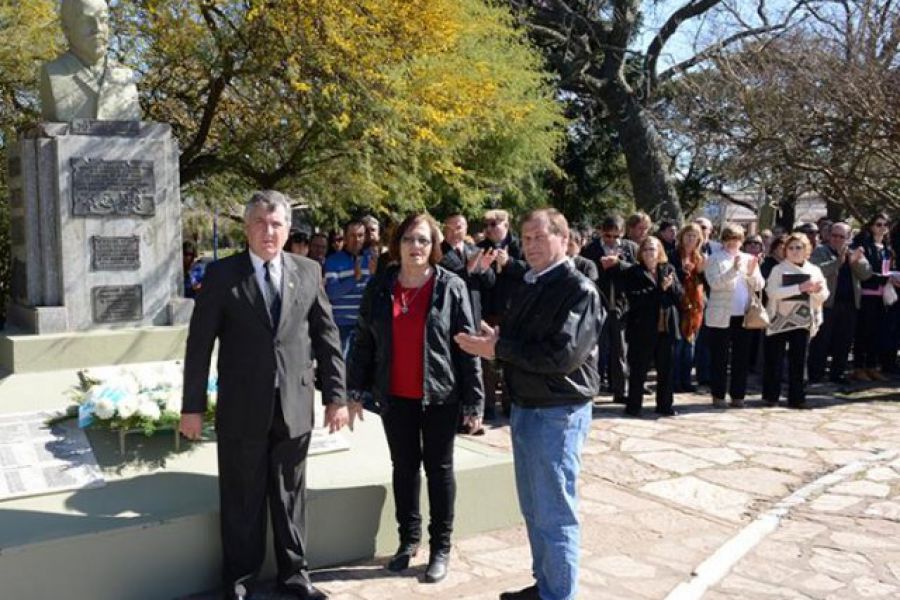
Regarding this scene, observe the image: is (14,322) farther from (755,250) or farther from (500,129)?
(500,129)

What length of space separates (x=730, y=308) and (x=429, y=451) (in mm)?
5280

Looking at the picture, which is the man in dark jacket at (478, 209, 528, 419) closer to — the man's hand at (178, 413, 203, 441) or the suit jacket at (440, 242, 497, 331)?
the suit jacket at (440, 242, 497, 331)

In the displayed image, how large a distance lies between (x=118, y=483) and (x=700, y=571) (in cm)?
301

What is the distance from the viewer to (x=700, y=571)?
438cm

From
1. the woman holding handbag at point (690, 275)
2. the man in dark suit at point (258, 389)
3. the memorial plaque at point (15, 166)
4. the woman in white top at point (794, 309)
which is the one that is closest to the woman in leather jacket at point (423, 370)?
the man in dark suit at point (258, 389)

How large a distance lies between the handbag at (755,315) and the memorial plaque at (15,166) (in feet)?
21.9

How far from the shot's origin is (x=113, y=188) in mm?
6219

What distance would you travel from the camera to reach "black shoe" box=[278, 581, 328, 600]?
13.0 feet

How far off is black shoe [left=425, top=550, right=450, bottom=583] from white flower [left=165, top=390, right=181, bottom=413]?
164 centimetres

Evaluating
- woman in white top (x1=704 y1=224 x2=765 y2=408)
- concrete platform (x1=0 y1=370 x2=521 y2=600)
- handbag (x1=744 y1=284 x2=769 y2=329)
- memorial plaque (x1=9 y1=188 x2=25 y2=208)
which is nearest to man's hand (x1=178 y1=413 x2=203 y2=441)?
concrete platform (x1=0 y1=370 x2=521 y2=600)

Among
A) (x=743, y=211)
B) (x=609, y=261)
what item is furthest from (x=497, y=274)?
(x=743, y=211)

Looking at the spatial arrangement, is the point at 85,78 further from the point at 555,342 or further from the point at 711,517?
the point at 711,517

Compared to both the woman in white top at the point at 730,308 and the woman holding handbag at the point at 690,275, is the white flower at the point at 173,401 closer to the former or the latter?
the woman holding handbag at the point at 690,275

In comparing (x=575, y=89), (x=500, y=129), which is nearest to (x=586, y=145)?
(x=575, y=89)
